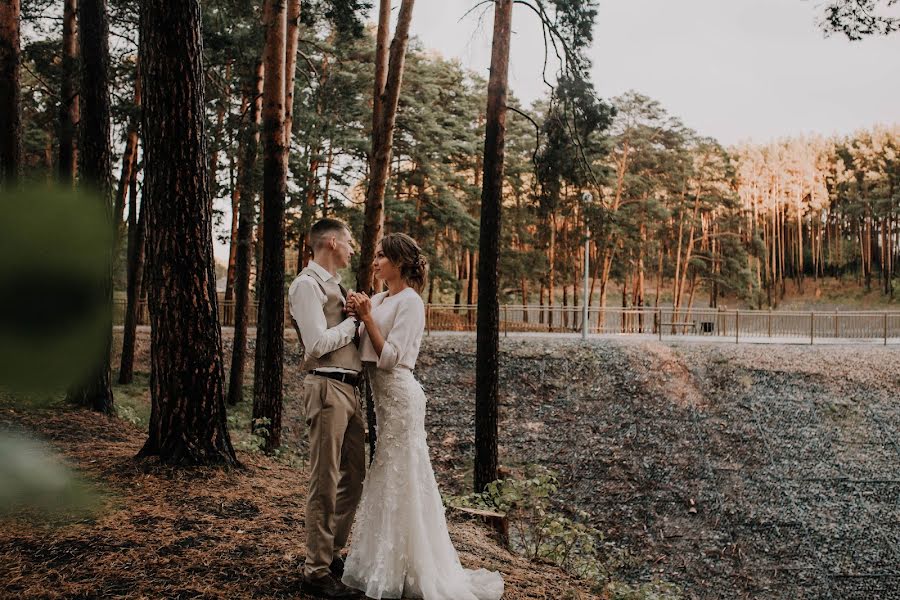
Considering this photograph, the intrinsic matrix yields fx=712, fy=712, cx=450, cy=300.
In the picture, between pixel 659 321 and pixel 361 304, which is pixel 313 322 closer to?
pixel 361 304

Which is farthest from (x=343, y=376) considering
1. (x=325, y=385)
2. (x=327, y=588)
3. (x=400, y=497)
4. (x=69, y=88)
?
(x=69, y=88)

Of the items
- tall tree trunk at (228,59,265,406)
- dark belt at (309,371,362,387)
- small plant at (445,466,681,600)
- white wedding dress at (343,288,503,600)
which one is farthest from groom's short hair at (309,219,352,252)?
tall tree trunk at (228,59,265,406)

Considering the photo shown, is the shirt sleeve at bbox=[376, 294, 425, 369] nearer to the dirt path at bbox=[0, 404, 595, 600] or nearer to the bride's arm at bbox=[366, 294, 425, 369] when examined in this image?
the bride's arm at bbox=[366, 294, 425, 369]

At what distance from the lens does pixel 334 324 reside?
14.4 feet

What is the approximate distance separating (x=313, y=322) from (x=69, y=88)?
10448mm

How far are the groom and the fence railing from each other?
21271 mm

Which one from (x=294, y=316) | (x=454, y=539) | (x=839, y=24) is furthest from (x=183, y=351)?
(x=839, y=24)

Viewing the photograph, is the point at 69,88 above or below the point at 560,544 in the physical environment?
above

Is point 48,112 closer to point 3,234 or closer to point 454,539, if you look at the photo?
point 454,539

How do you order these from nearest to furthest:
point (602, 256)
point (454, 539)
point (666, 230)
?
point (454, 539) → point (602, 256) → point (666, 230)

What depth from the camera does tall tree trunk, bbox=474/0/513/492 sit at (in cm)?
1055

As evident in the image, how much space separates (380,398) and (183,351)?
2255mm

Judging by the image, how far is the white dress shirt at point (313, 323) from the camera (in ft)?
13.4

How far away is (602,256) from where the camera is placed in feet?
132
